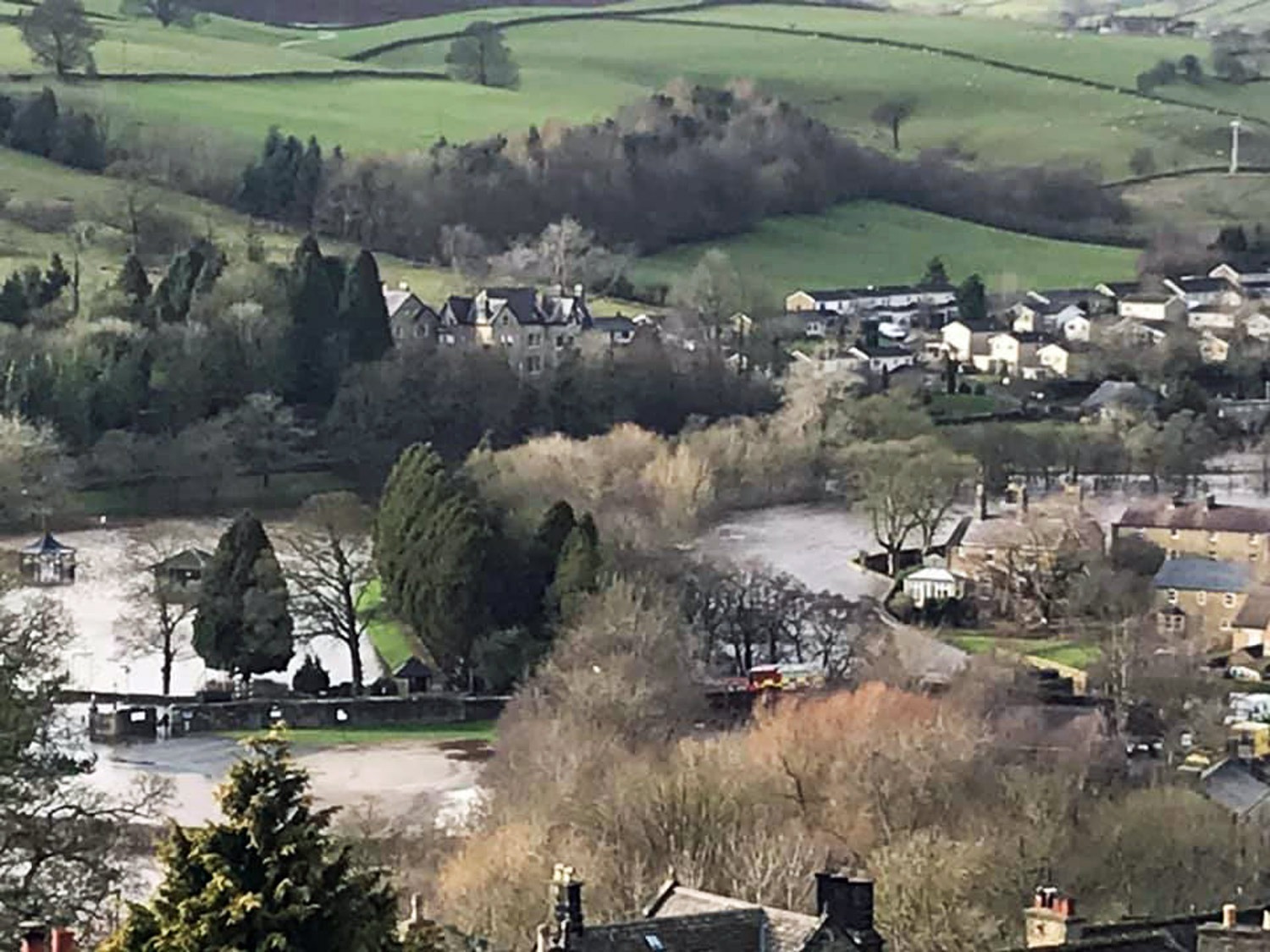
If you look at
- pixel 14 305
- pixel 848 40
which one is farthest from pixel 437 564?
pixel 848 40

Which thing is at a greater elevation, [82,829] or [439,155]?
[82,829]

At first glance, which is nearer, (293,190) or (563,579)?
(563,579)

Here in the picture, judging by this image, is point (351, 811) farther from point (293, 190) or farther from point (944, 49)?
point (944, 49)

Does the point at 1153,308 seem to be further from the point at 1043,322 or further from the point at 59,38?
the point at 59,38

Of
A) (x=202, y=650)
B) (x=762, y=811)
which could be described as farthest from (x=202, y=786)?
(x=762, y=811)

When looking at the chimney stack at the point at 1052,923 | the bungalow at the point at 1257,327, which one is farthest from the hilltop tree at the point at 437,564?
the bungalow at the point at 1257,327

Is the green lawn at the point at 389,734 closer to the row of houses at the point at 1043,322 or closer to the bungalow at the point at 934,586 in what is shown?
the bungalow at the point at 934,586

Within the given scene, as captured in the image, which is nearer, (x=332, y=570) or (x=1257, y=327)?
(x=332, y=570)
